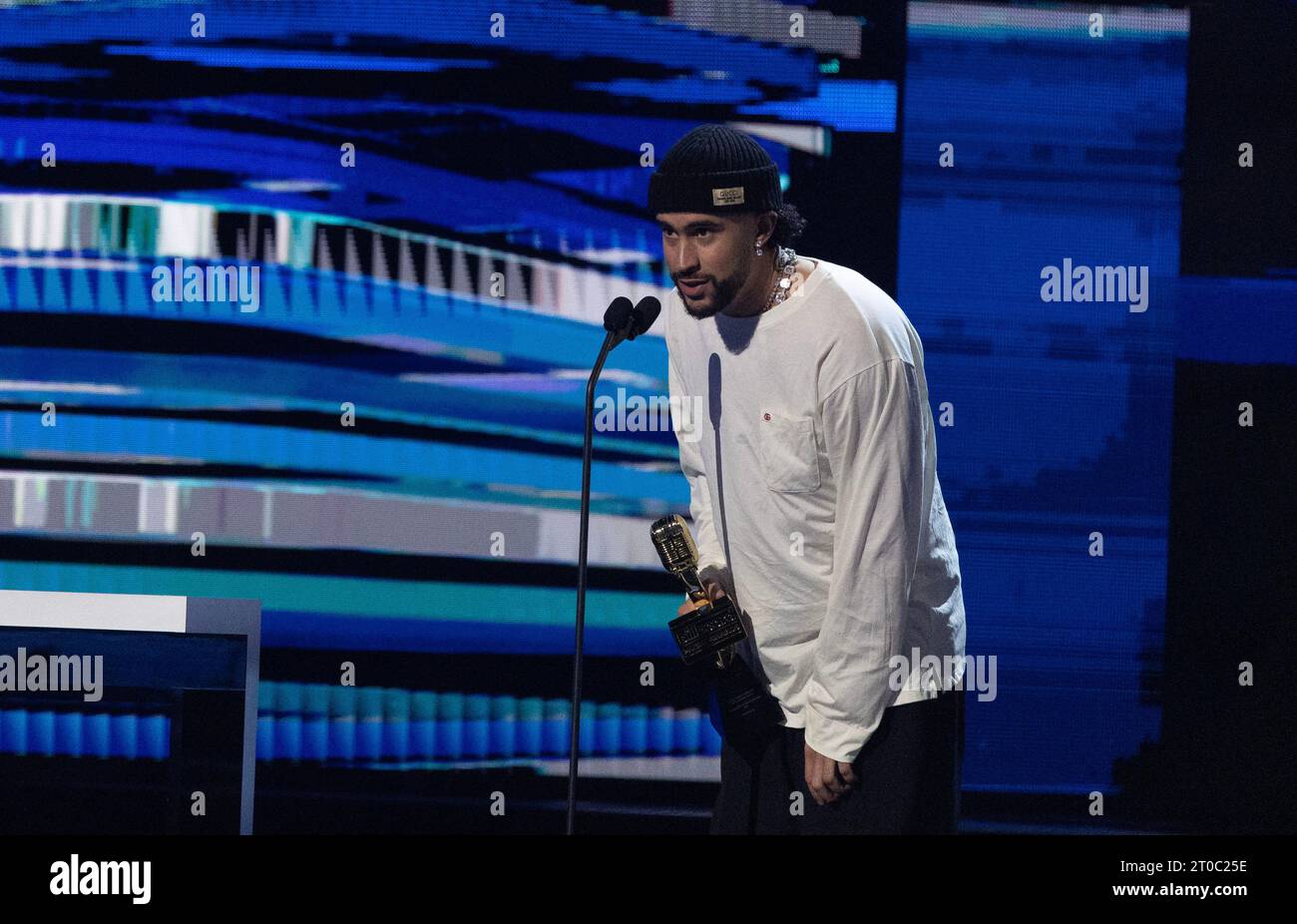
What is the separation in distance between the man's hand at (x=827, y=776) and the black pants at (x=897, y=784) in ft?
0.10

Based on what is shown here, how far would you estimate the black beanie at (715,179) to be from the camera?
224cm

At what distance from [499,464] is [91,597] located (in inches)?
44.0

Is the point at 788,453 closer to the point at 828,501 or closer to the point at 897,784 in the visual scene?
the point at 828,501

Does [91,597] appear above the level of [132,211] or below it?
below

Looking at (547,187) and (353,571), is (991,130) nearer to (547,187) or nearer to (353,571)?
(547,187)

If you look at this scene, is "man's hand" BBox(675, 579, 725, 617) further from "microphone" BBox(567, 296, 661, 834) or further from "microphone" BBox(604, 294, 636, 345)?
"microphone" BBox(604, 294, 636, 345)

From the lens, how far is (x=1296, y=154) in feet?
11.6

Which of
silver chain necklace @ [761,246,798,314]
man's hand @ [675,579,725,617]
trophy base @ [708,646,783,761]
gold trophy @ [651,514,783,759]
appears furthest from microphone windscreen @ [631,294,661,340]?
trophy base @ [708,646,783,761]

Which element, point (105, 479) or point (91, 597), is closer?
point (91, 597)

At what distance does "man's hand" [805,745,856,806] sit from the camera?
6.97ft
